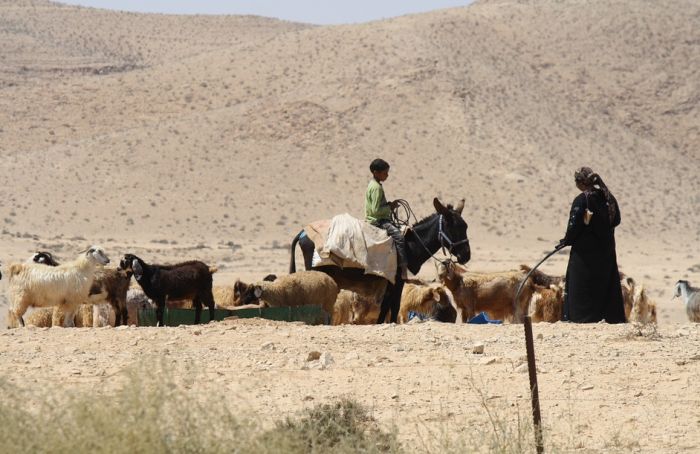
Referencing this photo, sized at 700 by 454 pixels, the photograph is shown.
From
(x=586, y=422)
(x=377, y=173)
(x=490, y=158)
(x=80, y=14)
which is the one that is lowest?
(x=586, y=422)

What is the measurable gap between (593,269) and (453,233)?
244cm

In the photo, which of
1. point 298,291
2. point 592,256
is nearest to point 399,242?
point 298,291

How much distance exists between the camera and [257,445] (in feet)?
21.3

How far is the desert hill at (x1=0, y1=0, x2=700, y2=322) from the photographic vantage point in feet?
179

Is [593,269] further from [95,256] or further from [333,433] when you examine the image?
[333,433]

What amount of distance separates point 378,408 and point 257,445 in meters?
3.18

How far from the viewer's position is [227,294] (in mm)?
18047

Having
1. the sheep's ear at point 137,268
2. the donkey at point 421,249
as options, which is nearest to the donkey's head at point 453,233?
the donkey at point 421,249

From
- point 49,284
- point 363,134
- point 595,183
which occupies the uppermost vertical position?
point 363,134

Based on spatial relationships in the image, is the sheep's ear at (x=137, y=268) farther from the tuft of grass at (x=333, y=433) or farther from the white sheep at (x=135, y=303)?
the tuft of grass at (x=333, y=433)

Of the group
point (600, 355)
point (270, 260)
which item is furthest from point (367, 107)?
point (600, 355)

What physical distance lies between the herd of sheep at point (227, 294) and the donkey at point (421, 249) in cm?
33

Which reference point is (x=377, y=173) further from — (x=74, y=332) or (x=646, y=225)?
(x=646, y=225)

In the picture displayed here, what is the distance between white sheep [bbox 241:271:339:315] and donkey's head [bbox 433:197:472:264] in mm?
1586
